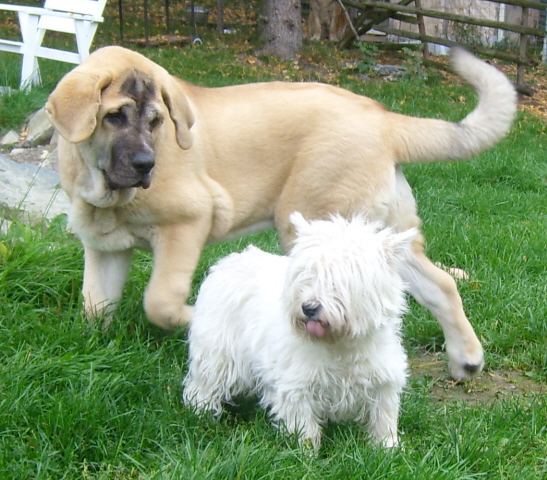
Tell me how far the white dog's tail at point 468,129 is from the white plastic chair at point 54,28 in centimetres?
610

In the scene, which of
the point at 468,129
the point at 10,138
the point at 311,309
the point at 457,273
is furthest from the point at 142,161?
the point at 10,138

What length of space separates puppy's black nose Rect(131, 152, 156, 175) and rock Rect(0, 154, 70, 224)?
175cm

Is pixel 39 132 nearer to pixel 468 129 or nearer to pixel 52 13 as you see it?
pixel 52 13

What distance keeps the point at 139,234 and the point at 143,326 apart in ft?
1.67

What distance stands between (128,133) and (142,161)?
195mm

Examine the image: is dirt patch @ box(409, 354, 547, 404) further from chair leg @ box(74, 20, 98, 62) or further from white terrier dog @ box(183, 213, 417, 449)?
chair leg @ box(74, 20, 98, 62)

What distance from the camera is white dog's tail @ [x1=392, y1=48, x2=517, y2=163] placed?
182 inches

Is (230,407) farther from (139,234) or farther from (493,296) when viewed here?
(493,296)

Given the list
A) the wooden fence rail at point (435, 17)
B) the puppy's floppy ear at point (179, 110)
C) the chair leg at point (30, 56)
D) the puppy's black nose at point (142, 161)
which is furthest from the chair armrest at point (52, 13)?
the puppy's black nose at point (142, 161)

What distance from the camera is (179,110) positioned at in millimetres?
4383

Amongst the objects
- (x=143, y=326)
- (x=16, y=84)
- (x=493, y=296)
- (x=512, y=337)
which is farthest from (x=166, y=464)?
(x=16, y=84)

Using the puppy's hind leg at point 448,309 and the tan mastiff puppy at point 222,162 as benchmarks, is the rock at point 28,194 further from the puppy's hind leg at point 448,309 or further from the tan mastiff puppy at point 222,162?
the puppy's hind leg at point 448,309

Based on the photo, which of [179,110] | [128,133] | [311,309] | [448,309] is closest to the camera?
[311,309]

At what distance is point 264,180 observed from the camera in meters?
4.75
